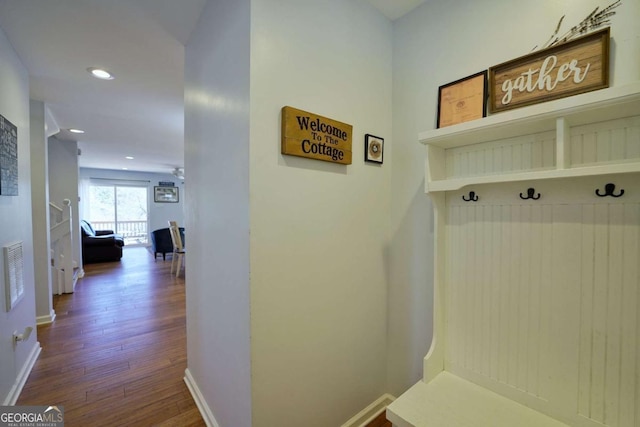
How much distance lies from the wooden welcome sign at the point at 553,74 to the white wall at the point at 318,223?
1.98ft

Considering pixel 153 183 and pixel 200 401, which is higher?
pixel 153 183

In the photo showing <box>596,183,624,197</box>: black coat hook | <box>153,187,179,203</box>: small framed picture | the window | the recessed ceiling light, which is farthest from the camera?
<box>153,187,179,203</box>: small framed picture

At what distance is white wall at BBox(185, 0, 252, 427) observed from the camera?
3.70ft

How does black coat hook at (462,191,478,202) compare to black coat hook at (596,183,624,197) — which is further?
black coat hook at (462,191,478,202)

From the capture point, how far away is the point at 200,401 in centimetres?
168

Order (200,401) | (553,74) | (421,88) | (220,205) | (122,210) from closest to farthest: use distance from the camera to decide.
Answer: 1. (553,74)
2. (220,205)
3. (421,88)
4. (200,401)
5. (122,210)

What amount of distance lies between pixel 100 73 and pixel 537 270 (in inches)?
128

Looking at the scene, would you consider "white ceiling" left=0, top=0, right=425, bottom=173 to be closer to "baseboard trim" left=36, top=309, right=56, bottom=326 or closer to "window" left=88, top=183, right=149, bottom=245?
"baseboard trim" left=36, top=309, right=56, bottom=326

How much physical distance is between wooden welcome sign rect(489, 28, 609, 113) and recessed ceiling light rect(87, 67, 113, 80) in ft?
9.13

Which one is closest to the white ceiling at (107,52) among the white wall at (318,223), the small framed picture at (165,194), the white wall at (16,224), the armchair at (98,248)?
the white wall at (16,224)

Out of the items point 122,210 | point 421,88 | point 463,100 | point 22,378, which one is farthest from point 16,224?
point 122,210

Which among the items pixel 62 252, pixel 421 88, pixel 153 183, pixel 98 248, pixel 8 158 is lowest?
pixel 98 248

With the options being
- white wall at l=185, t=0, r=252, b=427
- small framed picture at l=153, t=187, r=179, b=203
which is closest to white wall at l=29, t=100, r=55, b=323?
white wall at l=185, t=0, r=252, b=427

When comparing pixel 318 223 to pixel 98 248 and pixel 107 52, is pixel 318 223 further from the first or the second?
pixel 98 248
